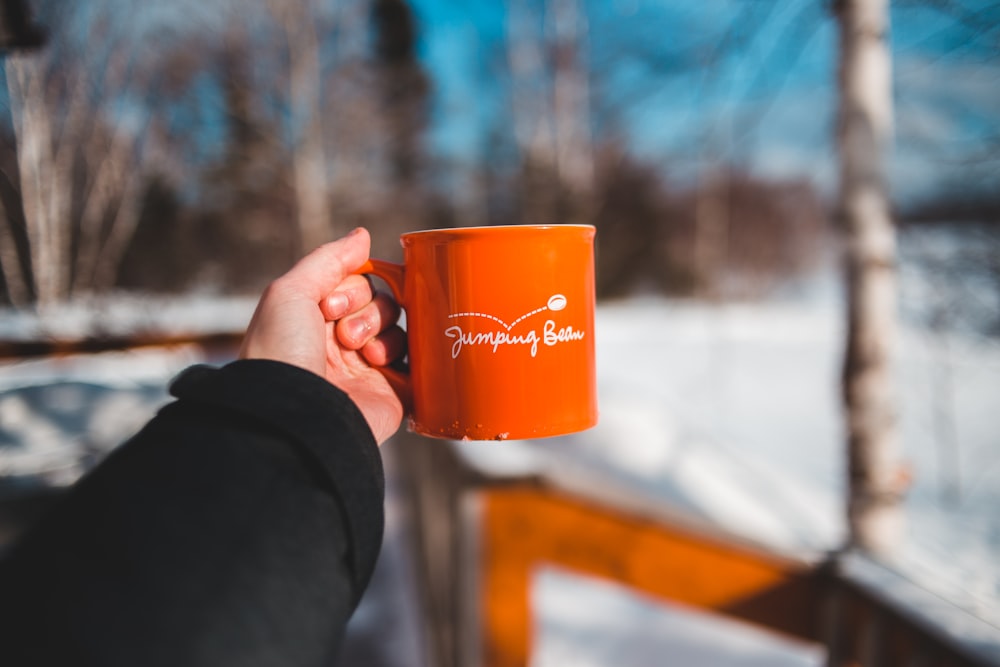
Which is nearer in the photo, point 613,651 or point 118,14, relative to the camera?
point 118,14

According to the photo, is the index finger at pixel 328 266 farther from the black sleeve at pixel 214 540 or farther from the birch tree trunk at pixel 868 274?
the birch tree trunk at pixel 868 274

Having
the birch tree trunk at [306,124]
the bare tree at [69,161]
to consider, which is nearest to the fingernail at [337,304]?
the bare tree at [69,161]

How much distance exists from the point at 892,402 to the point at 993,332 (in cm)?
63

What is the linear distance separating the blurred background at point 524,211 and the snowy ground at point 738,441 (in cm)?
1

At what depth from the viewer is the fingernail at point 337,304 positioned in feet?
3.02

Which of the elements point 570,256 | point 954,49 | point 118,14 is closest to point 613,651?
point 570,256

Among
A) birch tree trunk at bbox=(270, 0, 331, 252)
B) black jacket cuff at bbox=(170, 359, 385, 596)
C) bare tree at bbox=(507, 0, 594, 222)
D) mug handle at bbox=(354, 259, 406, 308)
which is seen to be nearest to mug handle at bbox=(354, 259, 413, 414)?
mug handle at bbox=(354, 259, 406, 308)

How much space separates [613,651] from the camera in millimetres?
2180

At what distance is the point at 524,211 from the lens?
905 centimetres

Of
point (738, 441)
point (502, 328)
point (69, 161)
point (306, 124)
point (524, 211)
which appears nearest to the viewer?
point (502, 328)

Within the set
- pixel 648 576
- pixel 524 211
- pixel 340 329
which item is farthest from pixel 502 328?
pixel 524 211

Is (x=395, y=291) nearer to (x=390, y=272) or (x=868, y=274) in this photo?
(x=390, y=272)

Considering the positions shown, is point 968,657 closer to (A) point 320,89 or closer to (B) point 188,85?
(B) point 188,85

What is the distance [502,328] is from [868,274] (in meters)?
2.00
